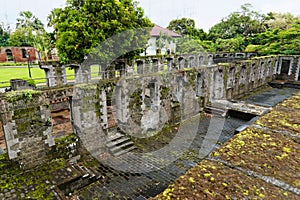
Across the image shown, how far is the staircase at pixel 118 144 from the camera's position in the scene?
33.1 ft

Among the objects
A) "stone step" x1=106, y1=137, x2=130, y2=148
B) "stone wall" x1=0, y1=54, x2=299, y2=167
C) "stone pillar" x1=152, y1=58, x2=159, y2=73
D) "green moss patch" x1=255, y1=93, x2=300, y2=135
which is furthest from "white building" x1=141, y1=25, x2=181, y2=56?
"green moss patch" x1=255, y1=93, x2=300, y2=135

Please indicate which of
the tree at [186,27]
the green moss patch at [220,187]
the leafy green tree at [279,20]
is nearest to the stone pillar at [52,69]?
the green moss patch at [220,187]

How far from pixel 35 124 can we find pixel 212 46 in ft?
117

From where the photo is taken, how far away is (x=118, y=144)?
10.5m

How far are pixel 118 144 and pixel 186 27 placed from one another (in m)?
40.9

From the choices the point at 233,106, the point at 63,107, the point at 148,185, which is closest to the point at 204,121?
the point at 233,106

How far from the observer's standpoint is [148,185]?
7.95m

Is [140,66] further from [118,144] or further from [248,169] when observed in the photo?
[248,169]

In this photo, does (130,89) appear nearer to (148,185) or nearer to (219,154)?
(148,185)

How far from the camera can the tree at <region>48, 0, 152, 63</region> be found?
14156 mm

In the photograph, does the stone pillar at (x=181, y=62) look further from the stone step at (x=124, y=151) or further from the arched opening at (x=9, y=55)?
the arched opening at (x=9, y=55)

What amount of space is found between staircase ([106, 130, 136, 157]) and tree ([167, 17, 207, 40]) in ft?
126

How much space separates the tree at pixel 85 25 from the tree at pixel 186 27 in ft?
105

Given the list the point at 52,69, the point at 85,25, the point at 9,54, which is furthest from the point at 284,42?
the point at 9,54
